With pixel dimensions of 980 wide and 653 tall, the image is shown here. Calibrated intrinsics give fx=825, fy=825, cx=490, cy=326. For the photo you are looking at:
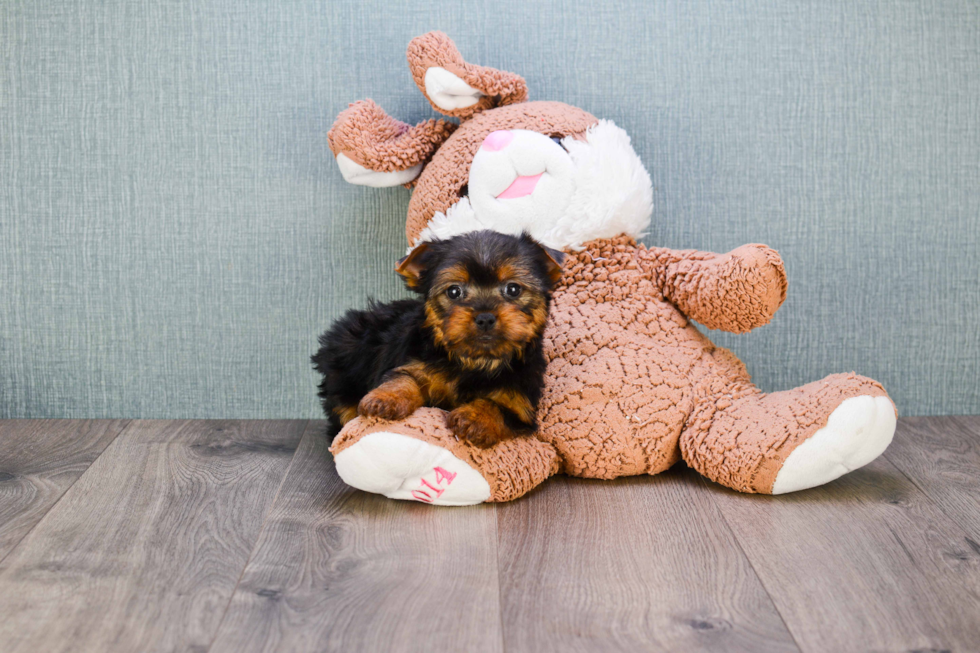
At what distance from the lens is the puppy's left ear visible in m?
1.78

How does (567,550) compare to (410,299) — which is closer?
(567,550)

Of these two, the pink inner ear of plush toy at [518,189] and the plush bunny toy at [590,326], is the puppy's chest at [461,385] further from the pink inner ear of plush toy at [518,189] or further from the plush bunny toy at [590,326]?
the pink inner ear of plush toy at [518,189]

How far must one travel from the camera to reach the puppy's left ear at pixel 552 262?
1.78m

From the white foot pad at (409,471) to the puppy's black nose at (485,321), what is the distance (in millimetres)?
275

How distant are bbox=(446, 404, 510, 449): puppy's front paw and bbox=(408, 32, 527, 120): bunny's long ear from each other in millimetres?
861

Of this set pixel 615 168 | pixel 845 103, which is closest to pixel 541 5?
pixel 615 168

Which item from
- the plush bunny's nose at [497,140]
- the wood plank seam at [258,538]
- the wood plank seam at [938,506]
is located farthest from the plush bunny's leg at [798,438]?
Answer: the wood plank seam at [258,538]

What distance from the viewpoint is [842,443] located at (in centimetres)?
176

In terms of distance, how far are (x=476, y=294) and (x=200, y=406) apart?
1208 mm

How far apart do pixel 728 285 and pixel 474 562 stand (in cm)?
89

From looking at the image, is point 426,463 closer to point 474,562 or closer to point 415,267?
point 474,562

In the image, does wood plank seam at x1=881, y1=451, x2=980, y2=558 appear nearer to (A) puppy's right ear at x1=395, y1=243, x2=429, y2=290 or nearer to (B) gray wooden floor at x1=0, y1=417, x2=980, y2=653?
(B) gray wooden floor at x1=0, y1=417, x2=980, y2=653

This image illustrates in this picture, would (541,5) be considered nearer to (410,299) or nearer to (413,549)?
(410,299)

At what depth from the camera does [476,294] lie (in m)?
1.68
